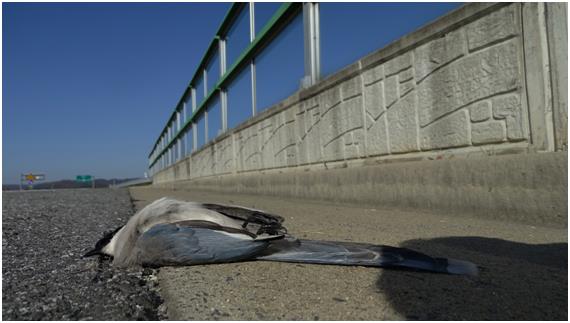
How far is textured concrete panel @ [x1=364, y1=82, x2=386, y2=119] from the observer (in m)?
3.81

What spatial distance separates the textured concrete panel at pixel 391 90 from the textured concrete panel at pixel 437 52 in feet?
0.86

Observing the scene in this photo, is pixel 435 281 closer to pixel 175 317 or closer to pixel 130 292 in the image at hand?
pixel 175 317

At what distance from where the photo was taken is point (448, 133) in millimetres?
3107

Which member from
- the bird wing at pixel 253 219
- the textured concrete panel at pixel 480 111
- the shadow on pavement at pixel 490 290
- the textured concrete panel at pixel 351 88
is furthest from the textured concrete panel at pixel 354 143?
the bird wing at pixel 253 219

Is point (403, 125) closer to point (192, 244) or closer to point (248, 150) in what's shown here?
point (192, 244)

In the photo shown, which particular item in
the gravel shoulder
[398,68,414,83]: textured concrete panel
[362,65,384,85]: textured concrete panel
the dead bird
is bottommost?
the gravel shoulder

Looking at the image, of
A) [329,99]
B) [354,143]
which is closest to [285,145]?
[329,99]

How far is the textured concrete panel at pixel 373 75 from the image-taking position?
3.78m

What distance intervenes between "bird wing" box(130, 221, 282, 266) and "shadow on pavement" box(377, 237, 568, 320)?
0.52 m

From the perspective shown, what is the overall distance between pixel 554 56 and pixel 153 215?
2.43 m

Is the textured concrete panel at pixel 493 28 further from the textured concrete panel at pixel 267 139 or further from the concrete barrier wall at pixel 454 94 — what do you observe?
the textured concrete panel at pixel 267 139

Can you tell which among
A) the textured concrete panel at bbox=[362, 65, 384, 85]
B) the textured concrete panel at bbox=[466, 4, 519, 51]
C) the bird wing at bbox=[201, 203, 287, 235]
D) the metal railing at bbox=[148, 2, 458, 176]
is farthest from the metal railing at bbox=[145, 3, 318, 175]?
the bird wing at bbox=[201, 203, 287, 235]

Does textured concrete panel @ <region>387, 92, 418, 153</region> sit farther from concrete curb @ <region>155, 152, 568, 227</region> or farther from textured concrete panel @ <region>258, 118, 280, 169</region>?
textured concrete panel @ <region>258, 118, 280, 169</region>

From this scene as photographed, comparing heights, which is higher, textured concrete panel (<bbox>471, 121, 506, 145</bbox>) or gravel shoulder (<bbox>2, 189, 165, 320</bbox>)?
textured concrete panel (<bbox>471, 121, 506, 145</bbox>)
